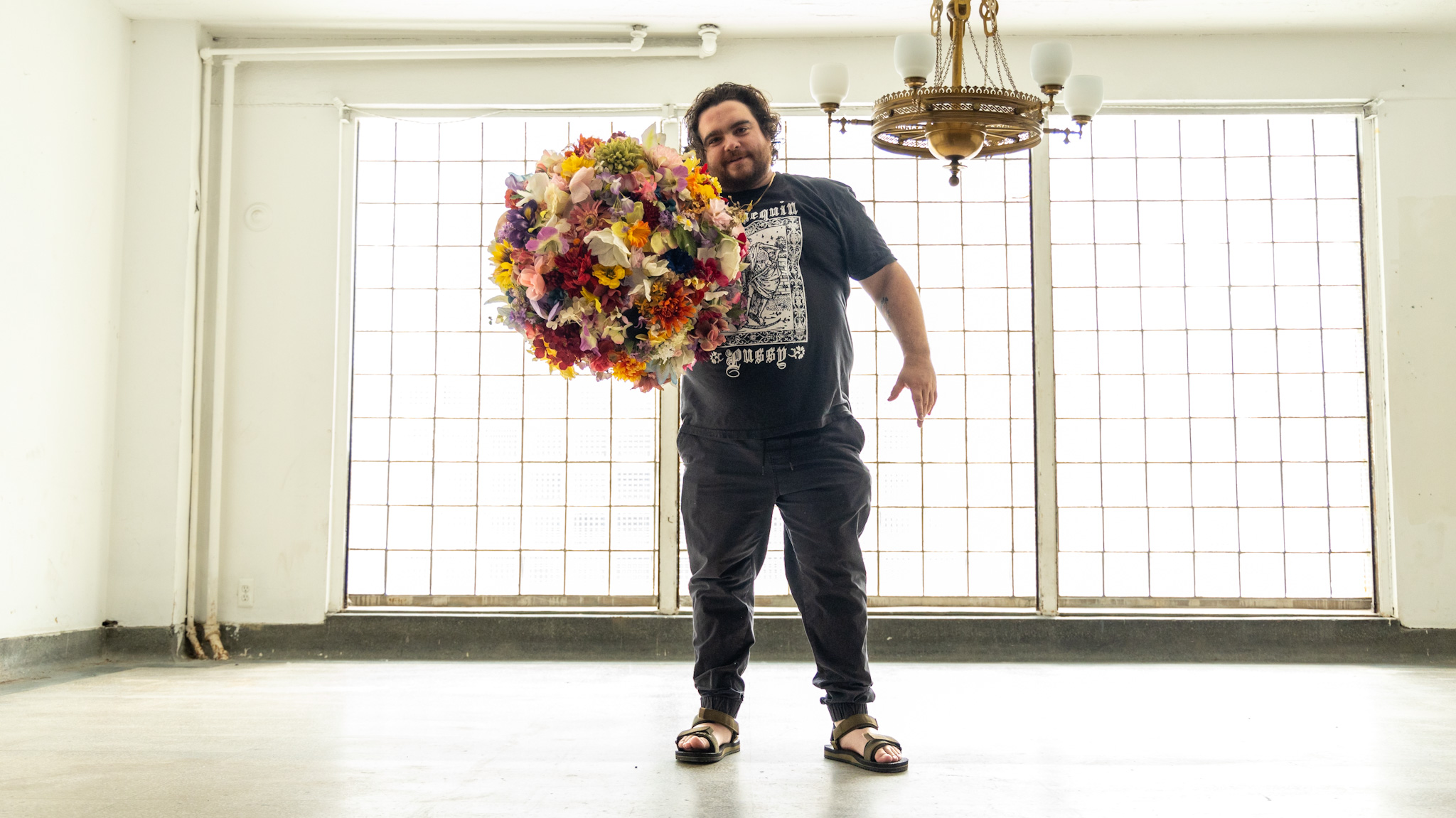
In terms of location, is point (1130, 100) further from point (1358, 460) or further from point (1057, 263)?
point (1358, 460)

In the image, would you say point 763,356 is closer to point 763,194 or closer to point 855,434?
point 855,434

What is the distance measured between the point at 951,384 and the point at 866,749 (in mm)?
2994

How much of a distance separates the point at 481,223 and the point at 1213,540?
4077 millimetres

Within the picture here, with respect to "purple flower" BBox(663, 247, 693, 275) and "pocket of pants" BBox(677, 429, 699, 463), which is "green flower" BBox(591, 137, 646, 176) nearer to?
"purple flower" BBox(663, 247, 693, 275)

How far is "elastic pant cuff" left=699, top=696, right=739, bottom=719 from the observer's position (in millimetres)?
2469

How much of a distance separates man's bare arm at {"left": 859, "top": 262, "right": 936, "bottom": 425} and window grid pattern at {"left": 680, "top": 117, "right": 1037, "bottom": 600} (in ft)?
8.04

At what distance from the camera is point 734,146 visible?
8.14 feet

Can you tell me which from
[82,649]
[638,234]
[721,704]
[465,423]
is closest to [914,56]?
[638,234]

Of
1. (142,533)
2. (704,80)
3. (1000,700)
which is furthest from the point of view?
(704,80)

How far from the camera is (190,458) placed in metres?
4.78

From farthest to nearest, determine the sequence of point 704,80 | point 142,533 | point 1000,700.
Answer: point 704,80
point 142,533
point 1000,700

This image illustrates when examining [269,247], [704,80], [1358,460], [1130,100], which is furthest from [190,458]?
[1358,460]

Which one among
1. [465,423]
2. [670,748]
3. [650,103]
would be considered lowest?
[670,748]

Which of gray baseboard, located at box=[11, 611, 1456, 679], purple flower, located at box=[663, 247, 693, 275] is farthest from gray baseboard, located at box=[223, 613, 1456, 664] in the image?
purple flower, located at box=[663, 247, 693, 275]
